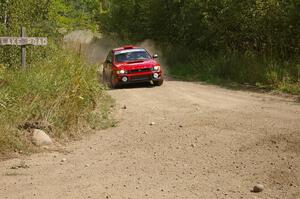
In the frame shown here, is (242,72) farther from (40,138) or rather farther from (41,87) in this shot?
(40,138)

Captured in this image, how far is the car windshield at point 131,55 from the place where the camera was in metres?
18.9

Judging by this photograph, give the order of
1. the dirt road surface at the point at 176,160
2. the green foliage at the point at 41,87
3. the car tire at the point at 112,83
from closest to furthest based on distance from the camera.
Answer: the dirt road surface at the point at 176,160, the green foliage at the point at 41,87, the car tire at the point at 112,83

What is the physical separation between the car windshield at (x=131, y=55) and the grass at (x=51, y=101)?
758 centimetres

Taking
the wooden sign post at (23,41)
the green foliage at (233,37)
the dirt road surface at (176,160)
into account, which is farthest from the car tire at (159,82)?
the wooden sign post at (23,41)

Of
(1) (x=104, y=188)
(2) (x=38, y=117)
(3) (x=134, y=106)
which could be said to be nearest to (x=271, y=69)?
(3) (x=134, y=106)

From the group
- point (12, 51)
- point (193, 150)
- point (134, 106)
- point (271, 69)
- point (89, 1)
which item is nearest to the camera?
point (193, 150)

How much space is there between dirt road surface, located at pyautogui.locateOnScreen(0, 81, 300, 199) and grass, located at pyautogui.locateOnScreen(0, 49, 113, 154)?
453mm

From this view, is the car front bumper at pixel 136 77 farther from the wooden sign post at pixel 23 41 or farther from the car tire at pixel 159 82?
the wooden sign post at pixel 23 41

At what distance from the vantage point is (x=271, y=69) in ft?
55.9

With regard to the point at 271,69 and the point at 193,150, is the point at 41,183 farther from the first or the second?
the point at 271,69

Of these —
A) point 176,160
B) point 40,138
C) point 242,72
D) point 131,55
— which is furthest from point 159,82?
point 176,160

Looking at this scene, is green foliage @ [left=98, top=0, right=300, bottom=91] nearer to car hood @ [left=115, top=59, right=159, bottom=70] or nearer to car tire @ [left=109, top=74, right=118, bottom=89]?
car hood @ [left=115, top=59, right=159, bottom=70]

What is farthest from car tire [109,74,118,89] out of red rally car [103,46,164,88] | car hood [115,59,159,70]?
car hood [115,59,159,70]

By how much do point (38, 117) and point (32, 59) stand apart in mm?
3360
